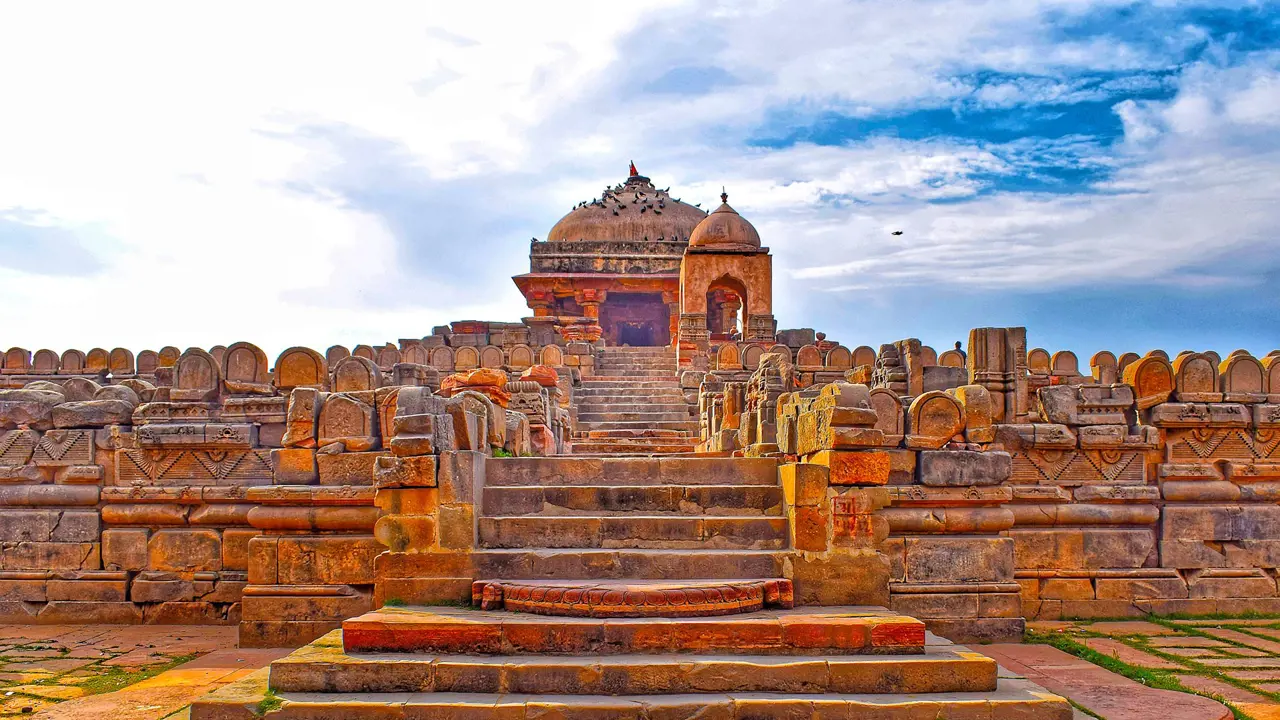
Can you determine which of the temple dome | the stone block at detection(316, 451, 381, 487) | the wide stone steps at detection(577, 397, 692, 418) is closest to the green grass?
the stone block at detection(316, 451, 381, 487)

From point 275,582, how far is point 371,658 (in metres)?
2.21

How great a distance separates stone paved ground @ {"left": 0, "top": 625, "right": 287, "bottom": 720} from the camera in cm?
482

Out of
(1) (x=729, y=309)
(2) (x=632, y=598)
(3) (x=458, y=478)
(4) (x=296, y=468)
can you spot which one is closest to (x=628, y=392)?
(4) (x=296, y=468)

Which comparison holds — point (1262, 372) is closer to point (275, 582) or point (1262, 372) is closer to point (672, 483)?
point (672, 483)

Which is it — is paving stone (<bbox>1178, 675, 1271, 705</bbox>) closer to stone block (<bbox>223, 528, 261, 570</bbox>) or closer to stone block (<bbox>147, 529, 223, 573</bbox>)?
stone block (<bbox>223, 528, 261, 570</bbox>)

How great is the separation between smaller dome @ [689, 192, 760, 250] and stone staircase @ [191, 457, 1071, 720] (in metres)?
17.3

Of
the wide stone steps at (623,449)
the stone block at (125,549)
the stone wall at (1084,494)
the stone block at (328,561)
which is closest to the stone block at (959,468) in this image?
the stone wall at (1084,494)

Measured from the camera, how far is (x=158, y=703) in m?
4.84

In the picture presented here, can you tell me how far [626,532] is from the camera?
18.9 feet

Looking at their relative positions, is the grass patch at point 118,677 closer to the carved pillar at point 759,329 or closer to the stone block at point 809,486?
the stone block at point 809,486

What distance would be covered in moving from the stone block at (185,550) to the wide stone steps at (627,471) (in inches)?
94.7

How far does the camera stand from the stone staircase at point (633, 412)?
12117 mm

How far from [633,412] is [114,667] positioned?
31.8 feet

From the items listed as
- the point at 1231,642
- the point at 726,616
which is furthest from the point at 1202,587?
the point at 726,616
